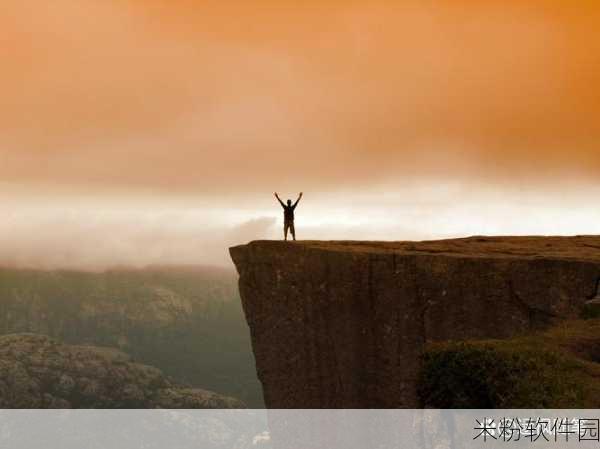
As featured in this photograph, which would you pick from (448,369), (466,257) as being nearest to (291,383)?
(466,257)

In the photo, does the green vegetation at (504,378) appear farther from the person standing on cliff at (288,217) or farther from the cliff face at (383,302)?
the person standing on cliff at (288,217)

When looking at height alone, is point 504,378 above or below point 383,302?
below

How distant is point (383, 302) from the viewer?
3362 centimetres

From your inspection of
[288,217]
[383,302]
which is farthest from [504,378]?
[288,217]

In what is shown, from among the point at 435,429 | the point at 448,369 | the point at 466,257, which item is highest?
the point at 466,257

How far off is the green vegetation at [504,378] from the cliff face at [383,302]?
15.0m

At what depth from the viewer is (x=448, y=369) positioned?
46.5 ft

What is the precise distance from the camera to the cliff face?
30.4 metres

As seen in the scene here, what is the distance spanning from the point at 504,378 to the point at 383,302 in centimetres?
2016

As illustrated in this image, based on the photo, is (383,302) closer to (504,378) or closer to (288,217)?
(288,217)

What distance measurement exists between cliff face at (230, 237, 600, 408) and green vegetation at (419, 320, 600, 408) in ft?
49.2

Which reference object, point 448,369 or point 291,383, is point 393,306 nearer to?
point 291,383

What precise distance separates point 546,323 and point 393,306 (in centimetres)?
658

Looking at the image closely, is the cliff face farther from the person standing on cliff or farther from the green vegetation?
the green vegetation
